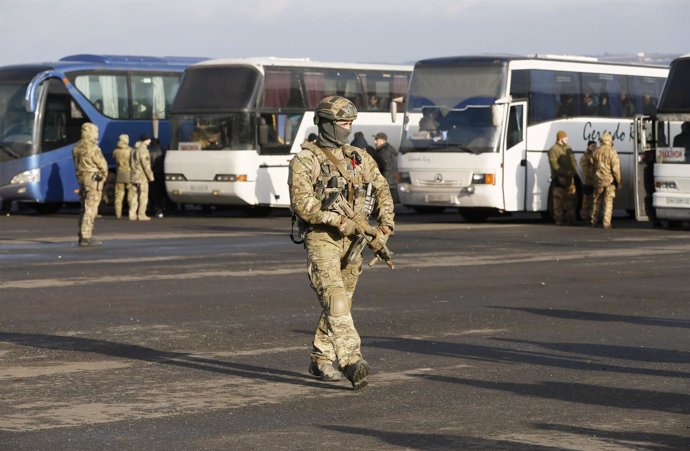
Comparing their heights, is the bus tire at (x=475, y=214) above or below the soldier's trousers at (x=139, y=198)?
below

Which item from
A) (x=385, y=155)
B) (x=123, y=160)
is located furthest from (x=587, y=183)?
(x=123, y=160)

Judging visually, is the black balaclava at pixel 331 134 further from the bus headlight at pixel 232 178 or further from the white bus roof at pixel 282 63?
the white bus roof at pixel 282 63

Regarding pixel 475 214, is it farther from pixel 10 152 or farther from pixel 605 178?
pixel 10 152

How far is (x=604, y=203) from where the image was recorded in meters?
28.3

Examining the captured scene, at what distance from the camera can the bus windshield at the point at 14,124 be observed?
110 ft

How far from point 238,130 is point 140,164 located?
2.31 metres

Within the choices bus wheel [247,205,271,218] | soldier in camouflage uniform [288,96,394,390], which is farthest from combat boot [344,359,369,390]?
bus wheel [247,205,271,218]

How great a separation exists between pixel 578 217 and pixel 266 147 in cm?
642

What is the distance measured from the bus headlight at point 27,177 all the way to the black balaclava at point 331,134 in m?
24.0

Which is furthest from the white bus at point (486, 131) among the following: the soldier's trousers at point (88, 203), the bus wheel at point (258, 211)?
the soldier's trousers at point (88, 203)

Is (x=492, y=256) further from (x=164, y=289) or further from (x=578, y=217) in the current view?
(x=578, y=217)

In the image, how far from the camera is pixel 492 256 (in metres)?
21.4

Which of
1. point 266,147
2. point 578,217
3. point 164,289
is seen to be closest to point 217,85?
point 266,147

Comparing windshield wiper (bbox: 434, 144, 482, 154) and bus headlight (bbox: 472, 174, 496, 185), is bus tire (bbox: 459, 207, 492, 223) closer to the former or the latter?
bus headlight (bbox: 472, 174, 496, 185)
